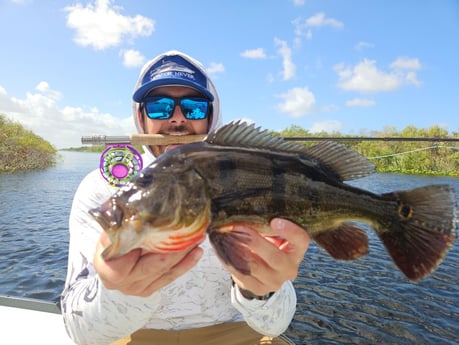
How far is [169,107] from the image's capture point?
3.54m

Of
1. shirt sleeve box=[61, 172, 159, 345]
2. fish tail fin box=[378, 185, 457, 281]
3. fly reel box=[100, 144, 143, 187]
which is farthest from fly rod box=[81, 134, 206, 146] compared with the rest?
fish tail fin box=[378, 185, 457, 281]

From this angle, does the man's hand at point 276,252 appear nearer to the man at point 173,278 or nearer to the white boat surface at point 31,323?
the man at point 173,278

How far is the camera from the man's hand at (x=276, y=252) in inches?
81.7

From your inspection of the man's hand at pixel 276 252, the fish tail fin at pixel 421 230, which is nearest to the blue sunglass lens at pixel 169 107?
the man's hand at pixel 276 252

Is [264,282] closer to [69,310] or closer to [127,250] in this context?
[127,250]

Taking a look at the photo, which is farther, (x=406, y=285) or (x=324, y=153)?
(x=406, y=285)

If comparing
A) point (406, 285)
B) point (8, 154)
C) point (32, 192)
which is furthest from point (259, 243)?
point (8, 154)

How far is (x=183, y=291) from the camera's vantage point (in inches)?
120

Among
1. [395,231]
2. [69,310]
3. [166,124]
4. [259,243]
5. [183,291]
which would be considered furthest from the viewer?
[166,124]

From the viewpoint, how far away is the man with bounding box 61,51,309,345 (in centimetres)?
208

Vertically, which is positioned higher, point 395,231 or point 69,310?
point 395,231

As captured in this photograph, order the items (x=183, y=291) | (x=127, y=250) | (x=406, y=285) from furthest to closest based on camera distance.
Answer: (x=406, y=285)
(x=183, y=291)
(x=127, y=250)

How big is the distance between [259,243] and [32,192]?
2944 cm

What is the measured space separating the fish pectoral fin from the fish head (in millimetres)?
882
